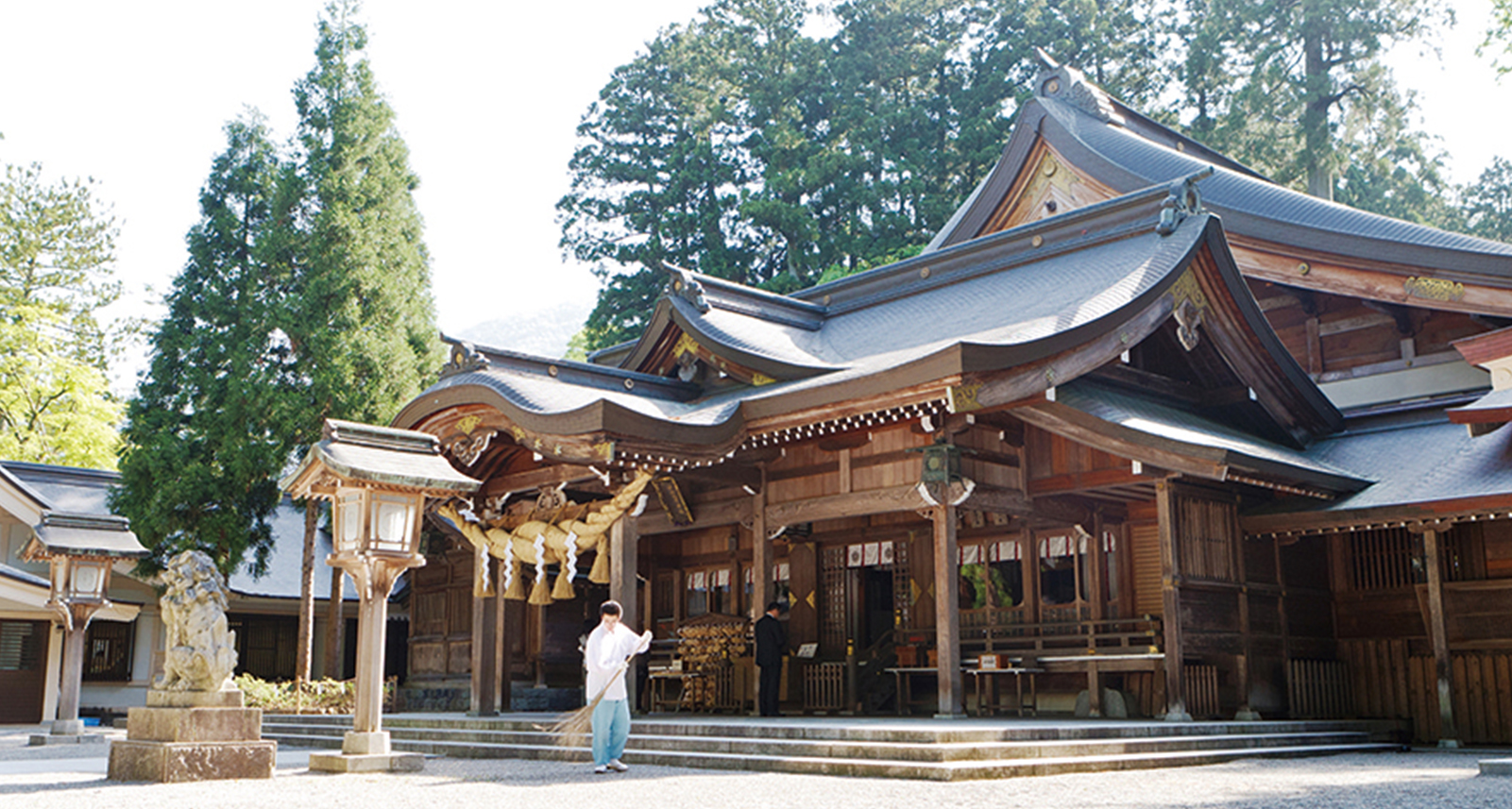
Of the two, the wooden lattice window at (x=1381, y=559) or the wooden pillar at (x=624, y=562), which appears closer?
the wooden pillar at (x=624, y=562)

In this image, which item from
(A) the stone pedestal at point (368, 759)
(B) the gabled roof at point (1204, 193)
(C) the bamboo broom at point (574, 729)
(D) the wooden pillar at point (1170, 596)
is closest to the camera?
(A) the stone pedestal at point (368, 759)

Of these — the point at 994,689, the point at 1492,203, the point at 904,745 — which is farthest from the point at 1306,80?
the point at 904,745

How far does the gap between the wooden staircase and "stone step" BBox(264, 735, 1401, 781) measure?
0.03ft

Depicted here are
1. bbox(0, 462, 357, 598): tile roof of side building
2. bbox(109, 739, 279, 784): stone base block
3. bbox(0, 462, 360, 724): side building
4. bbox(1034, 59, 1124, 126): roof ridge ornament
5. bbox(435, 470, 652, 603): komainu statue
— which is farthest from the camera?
bbox(0, 462, 357, 598): tile roof of side building

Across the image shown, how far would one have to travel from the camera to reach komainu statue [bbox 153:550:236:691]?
388 inches

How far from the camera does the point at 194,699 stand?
32.2ft

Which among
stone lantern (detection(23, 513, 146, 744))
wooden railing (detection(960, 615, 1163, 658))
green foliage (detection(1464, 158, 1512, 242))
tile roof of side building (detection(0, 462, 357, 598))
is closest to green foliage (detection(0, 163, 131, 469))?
tile roof of side building (detection(0, 462, 357, 598))

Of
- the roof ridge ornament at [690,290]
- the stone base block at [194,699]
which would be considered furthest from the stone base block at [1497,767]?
the roof ridge ornament at [690,290]

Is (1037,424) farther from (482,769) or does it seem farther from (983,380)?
(482,769)

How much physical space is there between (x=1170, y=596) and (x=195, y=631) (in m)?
9.40

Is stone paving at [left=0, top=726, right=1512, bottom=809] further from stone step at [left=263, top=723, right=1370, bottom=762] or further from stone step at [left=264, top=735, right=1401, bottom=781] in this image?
stone step at [left=263, top=723, right=1370, bottom=762]

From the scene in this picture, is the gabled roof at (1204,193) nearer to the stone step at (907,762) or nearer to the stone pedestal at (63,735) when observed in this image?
the stone step at (907,762)

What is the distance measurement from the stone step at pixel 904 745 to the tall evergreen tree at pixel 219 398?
29.3ft

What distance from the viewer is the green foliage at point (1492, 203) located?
4203 cm
